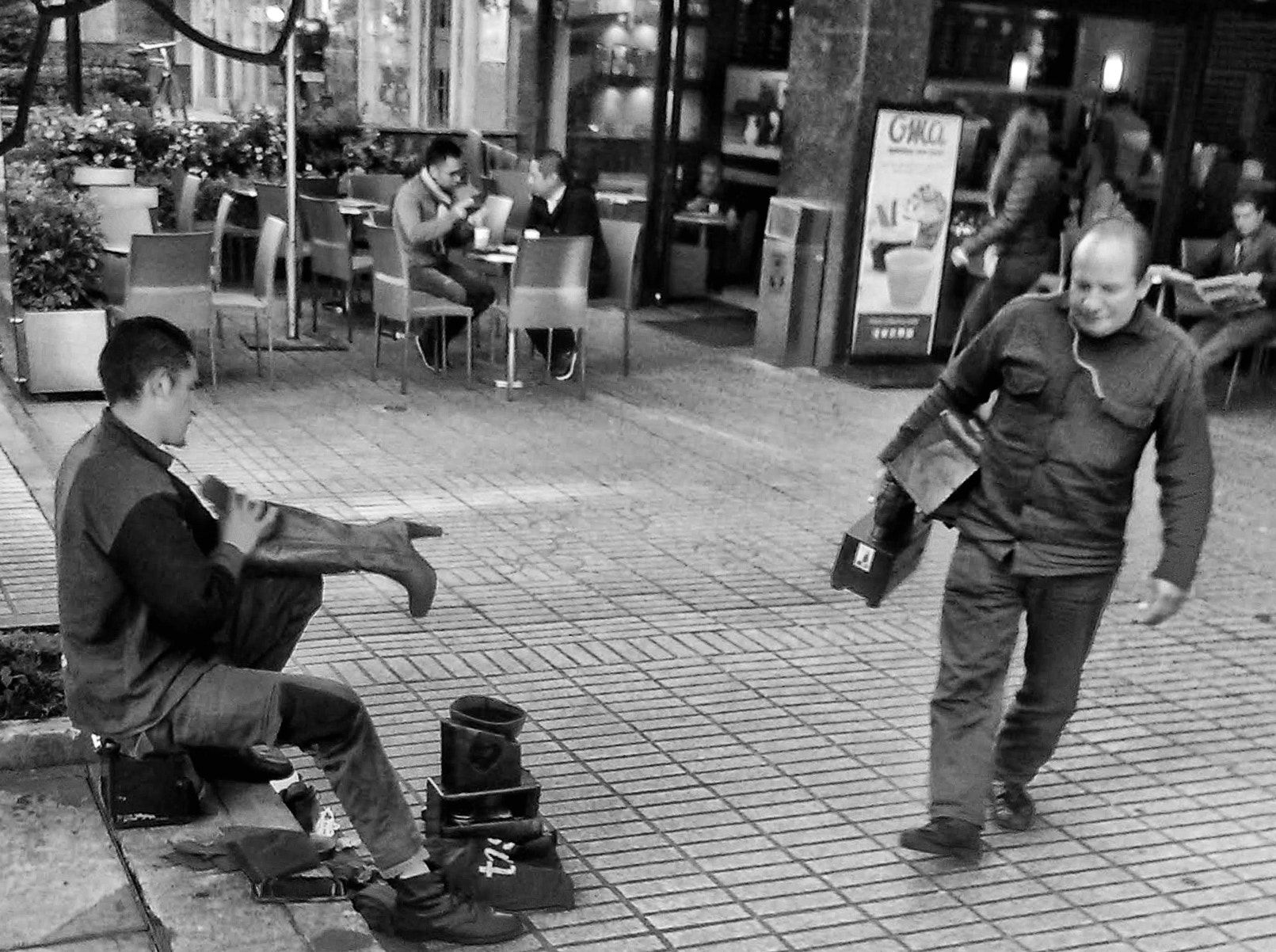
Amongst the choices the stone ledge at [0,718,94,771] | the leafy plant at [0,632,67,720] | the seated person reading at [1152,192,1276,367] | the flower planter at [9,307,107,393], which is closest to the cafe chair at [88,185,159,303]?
the flower planter at [9,307,107,393]

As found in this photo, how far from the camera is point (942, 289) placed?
1173 centimetres

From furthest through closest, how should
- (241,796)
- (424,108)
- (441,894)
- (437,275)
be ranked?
(424,108), (437,275), (241,796), (441,894)

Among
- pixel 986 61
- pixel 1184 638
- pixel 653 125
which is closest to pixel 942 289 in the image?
pixel 986 61

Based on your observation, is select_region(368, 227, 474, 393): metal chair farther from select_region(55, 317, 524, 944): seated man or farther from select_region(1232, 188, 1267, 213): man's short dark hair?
select_region(1232, 188, 1267, 213): man's short dark hair

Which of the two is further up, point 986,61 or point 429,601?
point 986,61

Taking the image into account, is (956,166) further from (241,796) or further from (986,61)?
(241,796)

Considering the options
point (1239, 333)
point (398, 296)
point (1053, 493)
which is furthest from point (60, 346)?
point (1239, 333)

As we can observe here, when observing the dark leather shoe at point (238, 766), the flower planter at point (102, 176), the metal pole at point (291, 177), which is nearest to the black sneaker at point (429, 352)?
the metal pole at point (291, 177)

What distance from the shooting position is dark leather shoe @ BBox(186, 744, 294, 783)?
410 centimetres

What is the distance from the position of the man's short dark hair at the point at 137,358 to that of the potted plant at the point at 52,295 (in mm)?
5726

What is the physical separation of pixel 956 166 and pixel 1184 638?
563cm

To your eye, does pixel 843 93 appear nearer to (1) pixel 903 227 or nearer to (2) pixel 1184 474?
(1) pixel 903 227

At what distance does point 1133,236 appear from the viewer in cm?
397

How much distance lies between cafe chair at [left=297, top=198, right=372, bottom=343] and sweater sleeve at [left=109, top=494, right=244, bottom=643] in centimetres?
790
